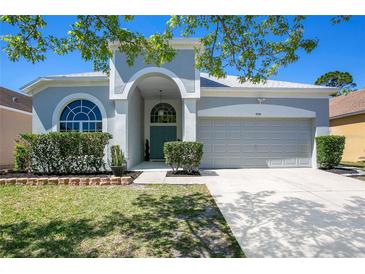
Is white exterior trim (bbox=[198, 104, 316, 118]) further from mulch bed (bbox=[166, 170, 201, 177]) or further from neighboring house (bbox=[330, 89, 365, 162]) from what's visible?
neighboring house (bbox=[330, 89, 365, 162])

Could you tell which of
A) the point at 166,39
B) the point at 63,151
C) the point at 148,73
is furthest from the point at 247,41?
the point at 63,151

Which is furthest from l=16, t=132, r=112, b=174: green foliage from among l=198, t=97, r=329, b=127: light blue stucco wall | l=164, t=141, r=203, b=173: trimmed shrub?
l=198, t=97, r=329, b=127: light blue stucco wall

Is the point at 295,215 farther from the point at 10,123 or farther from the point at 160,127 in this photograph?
the point at 10,123

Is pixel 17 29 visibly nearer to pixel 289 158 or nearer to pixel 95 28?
pixel 95 28

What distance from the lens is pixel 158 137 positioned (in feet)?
48.5

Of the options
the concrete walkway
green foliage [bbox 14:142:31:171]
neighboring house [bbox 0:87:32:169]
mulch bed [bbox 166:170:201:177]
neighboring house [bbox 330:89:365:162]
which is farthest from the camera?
neighboring house [bbox 330:89:365:162]

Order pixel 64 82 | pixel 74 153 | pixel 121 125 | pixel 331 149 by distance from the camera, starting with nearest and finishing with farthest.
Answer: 1. pixel 74 153
2. pixel 121 125
3. pixel 331 149
4. pixel 64 82

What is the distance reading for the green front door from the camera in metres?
14.7

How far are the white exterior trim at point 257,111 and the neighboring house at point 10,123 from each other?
12486mm

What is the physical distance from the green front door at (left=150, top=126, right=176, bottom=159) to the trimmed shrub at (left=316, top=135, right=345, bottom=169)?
8810 millimetres

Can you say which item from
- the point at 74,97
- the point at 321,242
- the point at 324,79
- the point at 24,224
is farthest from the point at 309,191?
the point at 324,79

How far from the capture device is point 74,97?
428 inches

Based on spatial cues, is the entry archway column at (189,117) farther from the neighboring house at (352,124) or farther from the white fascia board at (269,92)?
the neighboring house at (352,124)

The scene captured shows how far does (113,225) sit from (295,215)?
3.73m
